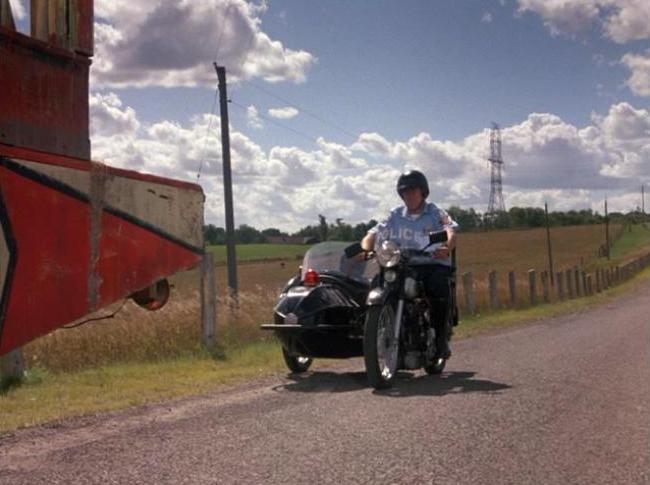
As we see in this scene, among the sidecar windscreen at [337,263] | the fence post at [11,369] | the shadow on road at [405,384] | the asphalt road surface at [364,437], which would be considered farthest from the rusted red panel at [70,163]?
the fence post at [11,369]

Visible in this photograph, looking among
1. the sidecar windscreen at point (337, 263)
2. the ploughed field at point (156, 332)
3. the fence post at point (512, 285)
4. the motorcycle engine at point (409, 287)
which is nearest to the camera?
the motorcycle engine at point (409, 287)

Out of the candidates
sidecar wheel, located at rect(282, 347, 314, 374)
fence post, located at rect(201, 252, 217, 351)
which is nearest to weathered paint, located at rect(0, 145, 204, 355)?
sidecar wheel, located at rect(282, 347, 314, 374)

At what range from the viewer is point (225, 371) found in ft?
29.3

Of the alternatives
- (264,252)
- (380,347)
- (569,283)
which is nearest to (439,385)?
(380,347)

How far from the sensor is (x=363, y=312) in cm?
748

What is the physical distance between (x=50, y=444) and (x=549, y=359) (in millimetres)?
5553

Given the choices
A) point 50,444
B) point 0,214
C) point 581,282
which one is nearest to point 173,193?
point 0,214

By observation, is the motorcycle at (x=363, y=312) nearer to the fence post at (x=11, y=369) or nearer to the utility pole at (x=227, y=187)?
the fence post at (x=11, y=369)

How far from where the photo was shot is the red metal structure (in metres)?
1.96

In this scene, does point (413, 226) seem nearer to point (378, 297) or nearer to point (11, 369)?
point (378, 297)

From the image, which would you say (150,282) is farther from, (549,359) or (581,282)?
(581,282)

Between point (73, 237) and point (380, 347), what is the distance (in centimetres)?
480

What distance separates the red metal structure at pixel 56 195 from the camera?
1.96 metres

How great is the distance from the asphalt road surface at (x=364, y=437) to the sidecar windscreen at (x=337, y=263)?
107 centimetres
